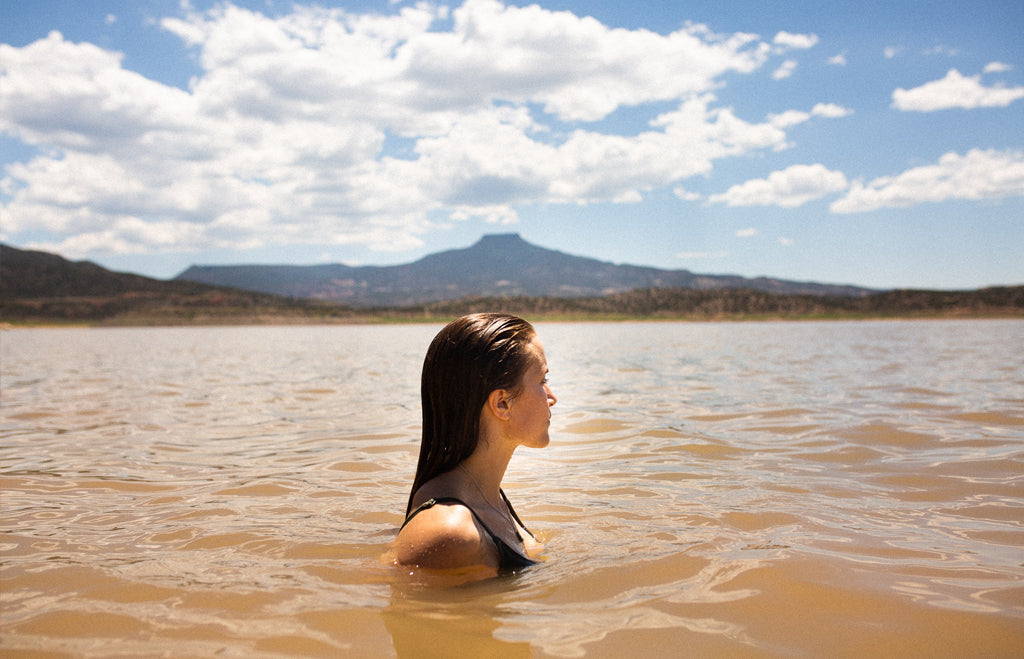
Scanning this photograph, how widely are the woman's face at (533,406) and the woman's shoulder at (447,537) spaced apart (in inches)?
17.9

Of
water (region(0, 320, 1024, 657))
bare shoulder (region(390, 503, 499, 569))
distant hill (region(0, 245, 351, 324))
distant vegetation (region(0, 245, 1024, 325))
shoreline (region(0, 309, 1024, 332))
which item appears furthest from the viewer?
distant hill (region(0, 245, 351, 324))

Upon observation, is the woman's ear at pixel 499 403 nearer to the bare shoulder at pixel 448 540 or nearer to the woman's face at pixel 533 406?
the woman's face at pixel 533 406

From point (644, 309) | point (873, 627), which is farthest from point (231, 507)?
point (644, 309)

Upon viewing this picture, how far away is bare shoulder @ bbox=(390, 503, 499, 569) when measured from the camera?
301 cm

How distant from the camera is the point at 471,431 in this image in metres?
3.16

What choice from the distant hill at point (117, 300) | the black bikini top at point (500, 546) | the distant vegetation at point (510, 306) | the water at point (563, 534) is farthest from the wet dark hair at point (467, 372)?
the distant hill at point (117, 300)

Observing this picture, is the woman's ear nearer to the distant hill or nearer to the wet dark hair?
the wet dark hair

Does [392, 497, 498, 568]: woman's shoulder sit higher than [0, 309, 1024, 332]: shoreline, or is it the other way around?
[0, 309, 1024, 332]: shoreline

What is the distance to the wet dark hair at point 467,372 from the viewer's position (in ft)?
10.1

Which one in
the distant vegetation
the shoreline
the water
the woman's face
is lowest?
the water

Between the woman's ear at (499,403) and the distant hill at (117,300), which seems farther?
the distant hill at (117,300)

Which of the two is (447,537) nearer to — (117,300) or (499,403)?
(499,403)

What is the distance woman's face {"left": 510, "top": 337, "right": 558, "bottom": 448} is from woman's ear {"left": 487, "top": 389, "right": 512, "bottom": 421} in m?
0.03

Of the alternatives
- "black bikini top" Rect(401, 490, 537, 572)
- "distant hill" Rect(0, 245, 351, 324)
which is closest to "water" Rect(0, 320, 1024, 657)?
"black bikini top" Rect(401, 490, 537, 572)
